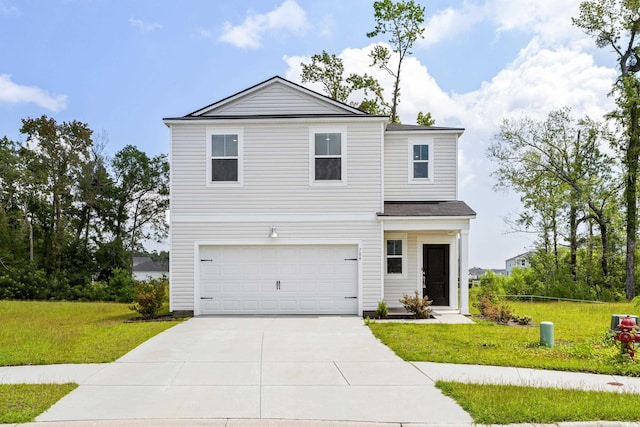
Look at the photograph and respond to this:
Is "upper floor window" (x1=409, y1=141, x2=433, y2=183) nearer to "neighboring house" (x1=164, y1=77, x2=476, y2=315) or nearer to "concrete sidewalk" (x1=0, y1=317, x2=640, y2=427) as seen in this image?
"neighboring house" (x1=164, y1=77, x2=476, y2=315)

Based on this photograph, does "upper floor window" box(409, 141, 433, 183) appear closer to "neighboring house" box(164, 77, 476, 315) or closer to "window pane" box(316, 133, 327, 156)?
"neighboring house" box(164, 77, 476, 315)

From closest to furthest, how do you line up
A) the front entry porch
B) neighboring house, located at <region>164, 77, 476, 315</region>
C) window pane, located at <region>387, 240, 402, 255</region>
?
neighboring house, located at <region>164, 77, 476, 315</region>
the front entry porch
window pane, located at <region>387, 240, 402, 255</region>

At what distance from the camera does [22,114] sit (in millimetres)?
33531

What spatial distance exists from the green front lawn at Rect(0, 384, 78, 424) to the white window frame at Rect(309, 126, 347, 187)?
32.2 ft

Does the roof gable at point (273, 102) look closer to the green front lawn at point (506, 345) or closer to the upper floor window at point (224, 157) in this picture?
the upper floor window at point (224, 157)

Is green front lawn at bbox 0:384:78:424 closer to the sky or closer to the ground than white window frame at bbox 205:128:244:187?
closer to the ground

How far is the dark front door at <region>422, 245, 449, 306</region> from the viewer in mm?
18125

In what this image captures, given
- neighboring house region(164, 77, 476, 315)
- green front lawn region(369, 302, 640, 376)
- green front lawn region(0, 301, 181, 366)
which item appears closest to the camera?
green front lawn region(369, 302, 640, 376)

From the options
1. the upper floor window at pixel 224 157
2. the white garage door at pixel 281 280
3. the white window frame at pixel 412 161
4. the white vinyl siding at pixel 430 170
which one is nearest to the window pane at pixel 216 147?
the upper floor window at pixel 224 157

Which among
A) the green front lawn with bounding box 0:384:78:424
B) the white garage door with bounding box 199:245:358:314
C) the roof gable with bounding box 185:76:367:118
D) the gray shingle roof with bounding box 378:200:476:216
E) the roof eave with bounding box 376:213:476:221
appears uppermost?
the roof gable with bounding box 185:76:367:118

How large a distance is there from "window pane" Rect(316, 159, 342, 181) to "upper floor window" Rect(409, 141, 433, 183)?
2734 mm

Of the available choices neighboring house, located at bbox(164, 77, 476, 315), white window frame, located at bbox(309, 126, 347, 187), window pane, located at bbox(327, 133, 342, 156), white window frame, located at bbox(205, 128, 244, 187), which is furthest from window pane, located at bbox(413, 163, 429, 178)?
white window frame, located at bbox(205, 128, 244, 187)

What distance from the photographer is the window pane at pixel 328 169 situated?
16.5 m

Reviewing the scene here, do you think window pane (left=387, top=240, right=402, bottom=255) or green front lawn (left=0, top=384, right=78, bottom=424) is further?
window pane (left=387, top=240, right=402, bottom=255)
